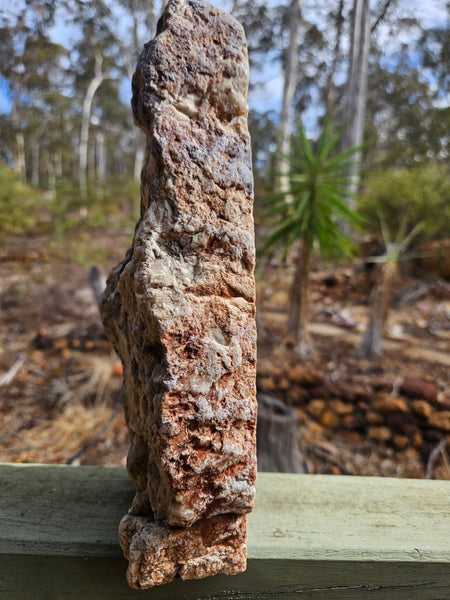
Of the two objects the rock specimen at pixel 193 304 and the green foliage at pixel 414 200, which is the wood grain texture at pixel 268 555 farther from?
the green foliage at pixel 414 200

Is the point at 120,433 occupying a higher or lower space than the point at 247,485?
lower

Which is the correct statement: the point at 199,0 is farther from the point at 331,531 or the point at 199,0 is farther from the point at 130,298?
the point at 331,531

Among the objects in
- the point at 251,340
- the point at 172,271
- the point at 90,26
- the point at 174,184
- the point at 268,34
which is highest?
the point at 90,26

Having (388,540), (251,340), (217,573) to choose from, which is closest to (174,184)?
(251,340)

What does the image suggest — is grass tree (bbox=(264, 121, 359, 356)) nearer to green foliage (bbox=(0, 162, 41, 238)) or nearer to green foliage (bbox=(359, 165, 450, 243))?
green foliage (bbox=(359, 165, 450, 243))

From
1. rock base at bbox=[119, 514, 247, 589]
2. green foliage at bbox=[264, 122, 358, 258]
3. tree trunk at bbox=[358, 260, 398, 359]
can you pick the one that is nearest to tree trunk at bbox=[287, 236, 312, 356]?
green foliage at bbox=[264, 122, 358, 258]

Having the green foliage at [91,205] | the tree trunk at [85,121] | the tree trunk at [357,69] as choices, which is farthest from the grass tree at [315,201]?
the tree trunk at [85,121]

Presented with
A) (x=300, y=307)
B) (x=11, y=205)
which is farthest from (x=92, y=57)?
(x=300, y=307)
